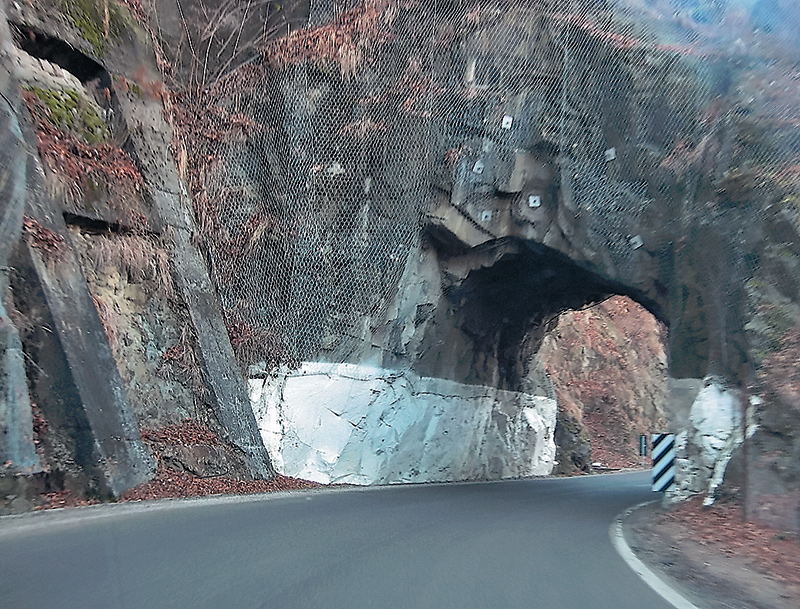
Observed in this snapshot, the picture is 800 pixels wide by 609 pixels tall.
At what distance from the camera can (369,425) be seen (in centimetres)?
1675

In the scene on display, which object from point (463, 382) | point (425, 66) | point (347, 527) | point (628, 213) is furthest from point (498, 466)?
point (347, 527)

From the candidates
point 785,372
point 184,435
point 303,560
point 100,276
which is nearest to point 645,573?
point 303,560

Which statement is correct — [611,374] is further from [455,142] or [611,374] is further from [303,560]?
[303,560]

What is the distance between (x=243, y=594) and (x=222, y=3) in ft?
57.8

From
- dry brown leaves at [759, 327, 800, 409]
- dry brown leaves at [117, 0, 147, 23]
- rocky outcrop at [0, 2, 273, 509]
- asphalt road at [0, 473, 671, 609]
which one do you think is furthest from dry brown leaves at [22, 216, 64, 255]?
dry brown leaves at [759, 327, 800, 409]

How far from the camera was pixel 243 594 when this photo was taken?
5.37 m

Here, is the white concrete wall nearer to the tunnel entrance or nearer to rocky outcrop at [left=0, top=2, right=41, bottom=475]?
the tunnel entrance

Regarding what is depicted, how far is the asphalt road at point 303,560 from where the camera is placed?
5359 mm

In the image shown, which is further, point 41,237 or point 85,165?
point 85,165

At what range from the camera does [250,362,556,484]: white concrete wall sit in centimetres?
1603

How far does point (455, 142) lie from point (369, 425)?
6506 millimetres

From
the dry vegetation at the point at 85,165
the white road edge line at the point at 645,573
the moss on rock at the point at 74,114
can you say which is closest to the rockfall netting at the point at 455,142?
the moss on rock at the point at 74,114

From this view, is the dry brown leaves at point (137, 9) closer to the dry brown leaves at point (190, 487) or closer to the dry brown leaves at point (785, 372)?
the dry brown leaves at point (190, 487)

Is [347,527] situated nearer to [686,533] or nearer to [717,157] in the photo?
[686,533]
